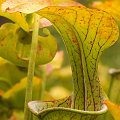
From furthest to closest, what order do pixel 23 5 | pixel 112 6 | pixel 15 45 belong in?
pixel 112 6, pixel 15 45, pixel 23 5

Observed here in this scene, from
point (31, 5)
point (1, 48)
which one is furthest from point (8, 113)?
point (31, 5)

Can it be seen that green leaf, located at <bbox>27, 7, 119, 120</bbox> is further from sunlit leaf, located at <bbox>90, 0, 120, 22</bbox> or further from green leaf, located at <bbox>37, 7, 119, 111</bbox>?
sunlit leaf, located at <bbox>90, 0, 120, 22</bbox>

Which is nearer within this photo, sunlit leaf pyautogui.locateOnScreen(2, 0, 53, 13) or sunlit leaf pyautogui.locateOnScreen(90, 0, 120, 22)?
sunlit leaf pyautogui.locateOnScreen(2, 0, 53, 13)

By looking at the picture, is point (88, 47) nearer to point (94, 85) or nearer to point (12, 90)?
point (94, 85)

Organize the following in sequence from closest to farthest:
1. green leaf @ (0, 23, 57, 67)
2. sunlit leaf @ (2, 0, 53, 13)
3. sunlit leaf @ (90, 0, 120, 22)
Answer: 1. sunlit leaf @ (2, 0, 53, 13)
2. green leaf @ (0, 23, 57, 67)
3. sunlit leaf @ (90, 0, 120, 22)

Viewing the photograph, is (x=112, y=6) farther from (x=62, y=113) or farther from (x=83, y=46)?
(x=62, y=113)

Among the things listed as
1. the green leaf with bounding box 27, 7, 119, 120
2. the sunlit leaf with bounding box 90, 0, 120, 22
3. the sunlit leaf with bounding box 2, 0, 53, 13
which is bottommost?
the green leaf with bounding box 27, 7, 119, 120

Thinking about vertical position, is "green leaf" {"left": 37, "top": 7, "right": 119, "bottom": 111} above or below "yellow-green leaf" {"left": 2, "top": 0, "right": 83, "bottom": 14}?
below

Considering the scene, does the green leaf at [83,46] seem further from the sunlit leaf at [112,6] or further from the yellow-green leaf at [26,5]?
the sunlit leaf at [112,6]

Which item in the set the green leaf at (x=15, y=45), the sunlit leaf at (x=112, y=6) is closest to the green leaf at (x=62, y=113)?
the green leaf at (x=15, y=45)

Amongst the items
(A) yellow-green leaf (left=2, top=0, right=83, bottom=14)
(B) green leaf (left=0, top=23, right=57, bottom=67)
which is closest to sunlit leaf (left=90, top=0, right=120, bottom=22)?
(B) green leaf (left=0, top=23, right=57, bottom=67)

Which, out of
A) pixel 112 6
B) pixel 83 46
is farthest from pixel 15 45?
pixel 112 6
